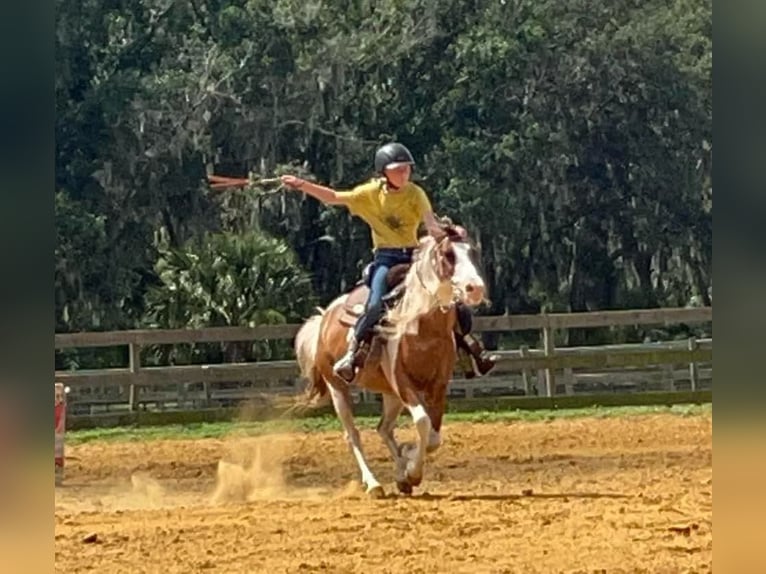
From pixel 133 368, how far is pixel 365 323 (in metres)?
1.43

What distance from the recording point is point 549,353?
730cm

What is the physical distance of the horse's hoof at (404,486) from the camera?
246 inches

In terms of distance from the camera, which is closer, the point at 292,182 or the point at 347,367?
the point at 292,182

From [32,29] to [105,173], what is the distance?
4.51m

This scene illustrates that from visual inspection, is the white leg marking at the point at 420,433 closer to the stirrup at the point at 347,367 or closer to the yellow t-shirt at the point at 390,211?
the stirrup at the point at 347,367

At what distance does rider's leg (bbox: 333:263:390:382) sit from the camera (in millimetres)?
6082

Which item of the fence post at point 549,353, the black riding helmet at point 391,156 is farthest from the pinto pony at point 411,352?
the fence post at point 549,353

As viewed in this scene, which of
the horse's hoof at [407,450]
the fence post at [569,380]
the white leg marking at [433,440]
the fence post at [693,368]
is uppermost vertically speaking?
the fence post at [693,368]

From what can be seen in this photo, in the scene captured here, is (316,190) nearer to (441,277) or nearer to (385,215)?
(385,215)

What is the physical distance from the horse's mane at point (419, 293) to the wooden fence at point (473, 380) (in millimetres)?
674

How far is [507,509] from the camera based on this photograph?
601 cm

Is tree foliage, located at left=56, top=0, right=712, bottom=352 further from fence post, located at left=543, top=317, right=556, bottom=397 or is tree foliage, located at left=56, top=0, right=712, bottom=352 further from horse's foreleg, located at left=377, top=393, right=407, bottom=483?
horse's foreleg, located at left=377, top=393, right=407, bottom=483

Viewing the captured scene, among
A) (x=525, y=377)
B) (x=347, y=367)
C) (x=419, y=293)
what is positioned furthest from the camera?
(x=525, y=377)

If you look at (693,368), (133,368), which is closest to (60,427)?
(133,368)
